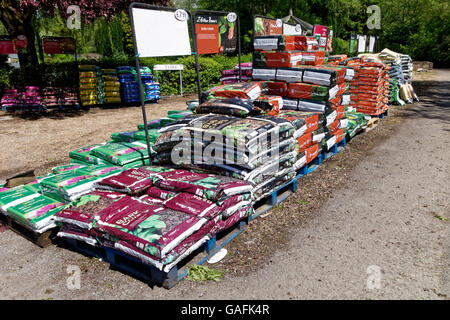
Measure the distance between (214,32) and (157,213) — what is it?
4606 millimetres

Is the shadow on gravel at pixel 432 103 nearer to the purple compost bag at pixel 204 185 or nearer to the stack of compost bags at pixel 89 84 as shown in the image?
the purple compost bag at pixel 204 185

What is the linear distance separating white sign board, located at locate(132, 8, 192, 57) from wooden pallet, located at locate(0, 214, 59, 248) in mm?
2814

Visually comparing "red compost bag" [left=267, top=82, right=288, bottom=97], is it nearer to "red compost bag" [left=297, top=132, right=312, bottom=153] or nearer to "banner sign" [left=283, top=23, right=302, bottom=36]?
"red compost bag" [left=297, top=132, right=312, bottom=153]

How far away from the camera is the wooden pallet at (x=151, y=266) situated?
11.5 ft

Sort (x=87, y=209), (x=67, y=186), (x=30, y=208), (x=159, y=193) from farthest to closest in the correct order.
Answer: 1. (x=67, y=186)
2. (x=30, y=208)
3. (x=159, y=193)
4. (x=87, y=209)

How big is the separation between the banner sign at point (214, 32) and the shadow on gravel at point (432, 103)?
7.67 meters

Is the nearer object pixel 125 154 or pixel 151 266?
pixel 151 266

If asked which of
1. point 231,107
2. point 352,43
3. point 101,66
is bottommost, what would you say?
point 231,107

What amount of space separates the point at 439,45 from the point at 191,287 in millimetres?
34891

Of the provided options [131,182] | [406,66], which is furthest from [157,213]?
[406,66]

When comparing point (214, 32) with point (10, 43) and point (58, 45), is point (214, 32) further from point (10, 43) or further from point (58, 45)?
point (58, 45)

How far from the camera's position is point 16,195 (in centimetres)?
475

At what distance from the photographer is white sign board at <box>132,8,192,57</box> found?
A: 16.5ft
